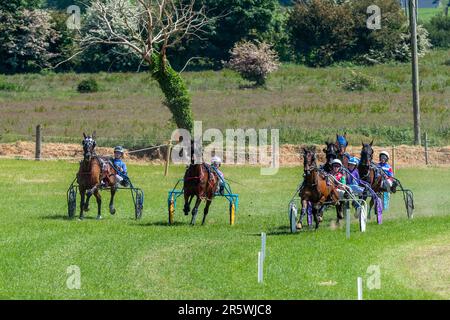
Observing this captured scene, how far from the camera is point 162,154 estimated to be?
4856 cm

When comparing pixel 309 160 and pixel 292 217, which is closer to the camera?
pixel 309 160

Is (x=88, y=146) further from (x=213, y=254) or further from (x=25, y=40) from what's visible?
(x=25, y=40)

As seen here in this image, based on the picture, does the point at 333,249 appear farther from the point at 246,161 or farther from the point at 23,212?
the point at 246,161

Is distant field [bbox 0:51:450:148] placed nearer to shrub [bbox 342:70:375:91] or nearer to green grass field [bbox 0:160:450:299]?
shrub [bbox 342:70:375:91]

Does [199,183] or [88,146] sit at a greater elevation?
[88,146]

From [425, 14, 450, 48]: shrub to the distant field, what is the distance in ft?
60.1

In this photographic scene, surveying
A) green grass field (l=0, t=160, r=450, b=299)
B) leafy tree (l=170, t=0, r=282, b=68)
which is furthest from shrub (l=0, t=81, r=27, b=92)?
green grass field (l=0, t=160, r=450, b=299)

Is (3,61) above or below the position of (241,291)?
above

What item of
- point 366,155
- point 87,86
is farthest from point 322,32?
point 366,155

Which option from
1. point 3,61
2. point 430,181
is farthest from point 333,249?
point 3,61

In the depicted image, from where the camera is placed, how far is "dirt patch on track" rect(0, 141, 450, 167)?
48.2 m

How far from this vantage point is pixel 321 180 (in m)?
25.5

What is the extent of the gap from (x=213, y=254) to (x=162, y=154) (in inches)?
1062
